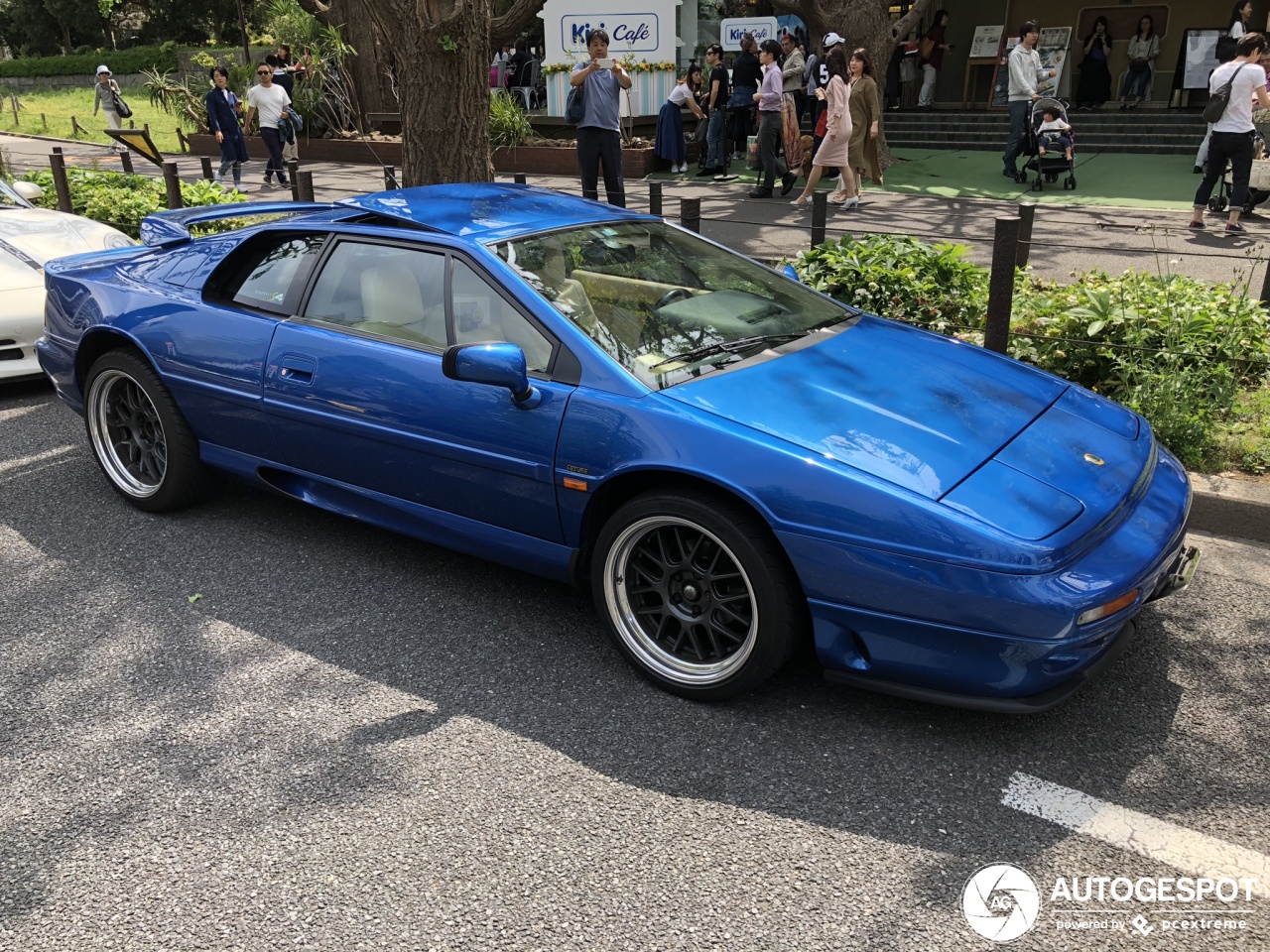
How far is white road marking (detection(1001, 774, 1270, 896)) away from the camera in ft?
8.54

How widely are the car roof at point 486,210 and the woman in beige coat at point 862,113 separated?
26.9 ft

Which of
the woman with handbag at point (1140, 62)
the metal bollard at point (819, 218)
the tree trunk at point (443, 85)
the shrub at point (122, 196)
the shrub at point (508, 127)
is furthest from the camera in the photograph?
the woman with handbag at point (1140, 62)

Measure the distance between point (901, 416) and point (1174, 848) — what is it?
1.40m

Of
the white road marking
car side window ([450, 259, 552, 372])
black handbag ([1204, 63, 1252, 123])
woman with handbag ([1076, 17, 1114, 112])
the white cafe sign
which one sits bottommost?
the white road marking

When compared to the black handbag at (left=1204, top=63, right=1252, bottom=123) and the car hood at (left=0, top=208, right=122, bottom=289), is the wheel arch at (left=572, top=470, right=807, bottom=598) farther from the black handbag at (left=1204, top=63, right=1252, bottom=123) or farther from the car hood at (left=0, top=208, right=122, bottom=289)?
Answer: the black handbag at (left=1204, top=63, right=1252, bottom=123)

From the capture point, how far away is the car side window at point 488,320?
3580 mm

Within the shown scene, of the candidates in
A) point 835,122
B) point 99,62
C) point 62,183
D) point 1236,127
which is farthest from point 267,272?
point 99,62

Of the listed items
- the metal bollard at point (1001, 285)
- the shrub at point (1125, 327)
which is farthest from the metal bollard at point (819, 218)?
the metal bollard at point (1001, 285)

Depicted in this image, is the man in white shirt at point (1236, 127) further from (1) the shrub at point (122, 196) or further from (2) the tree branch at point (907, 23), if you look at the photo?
(1) the shrub at point (122, 196)

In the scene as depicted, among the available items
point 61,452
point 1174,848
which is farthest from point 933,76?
point 1174,848

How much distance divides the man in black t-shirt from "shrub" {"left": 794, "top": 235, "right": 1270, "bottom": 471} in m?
8.77

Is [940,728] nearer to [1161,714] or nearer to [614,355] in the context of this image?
[1161,714]

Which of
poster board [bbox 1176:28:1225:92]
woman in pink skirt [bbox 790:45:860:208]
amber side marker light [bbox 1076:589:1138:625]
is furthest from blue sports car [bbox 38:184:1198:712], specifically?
poster board [bbox 1176:28:1225:92]

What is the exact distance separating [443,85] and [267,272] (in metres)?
3.71
